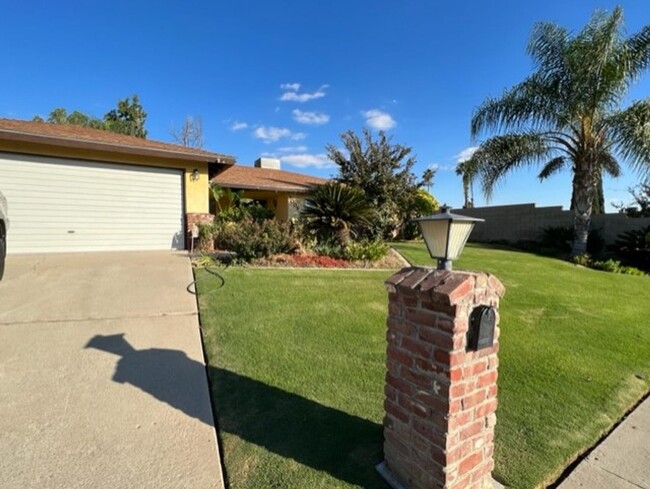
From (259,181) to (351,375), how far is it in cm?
1236

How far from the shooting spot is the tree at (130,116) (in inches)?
1251

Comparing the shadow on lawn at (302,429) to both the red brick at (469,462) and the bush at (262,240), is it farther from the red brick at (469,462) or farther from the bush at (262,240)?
the bush at (262,240)

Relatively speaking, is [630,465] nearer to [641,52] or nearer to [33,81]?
[641,52]

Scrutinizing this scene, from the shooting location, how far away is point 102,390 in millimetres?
2932

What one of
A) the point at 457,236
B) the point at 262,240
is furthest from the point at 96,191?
the point at 457,236

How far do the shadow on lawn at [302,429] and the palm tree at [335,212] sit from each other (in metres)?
6.22

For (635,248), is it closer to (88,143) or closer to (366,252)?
(366,252)

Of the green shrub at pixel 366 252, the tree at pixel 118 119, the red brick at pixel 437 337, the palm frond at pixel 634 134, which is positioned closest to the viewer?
the red brick at pixel 437 337

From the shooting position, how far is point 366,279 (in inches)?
274

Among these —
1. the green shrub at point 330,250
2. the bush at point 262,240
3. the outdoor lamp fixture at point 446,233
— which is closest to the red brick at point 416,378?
the outdoor lamp fixture at point 446,233

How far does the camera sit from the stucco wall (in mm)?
12711

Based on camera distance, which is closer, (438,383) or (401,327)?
(438,383)

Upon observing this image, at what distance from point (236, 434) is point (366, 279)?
15.6ft

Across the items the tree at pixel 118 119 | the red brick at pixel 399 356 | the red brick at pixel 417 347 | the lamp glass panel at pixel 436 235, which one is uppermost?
the tree at pixel 118 119
